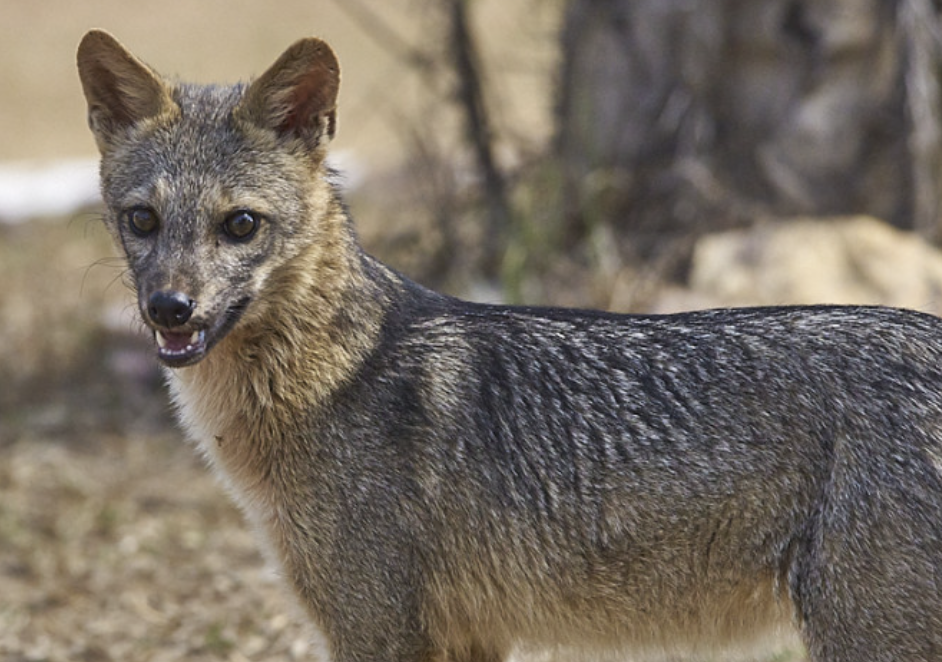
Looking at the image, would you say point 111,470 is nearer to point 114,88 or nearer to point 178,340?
point 114,88

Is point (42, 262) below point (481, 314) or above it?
below

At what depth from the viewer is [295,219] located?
15.7 feet

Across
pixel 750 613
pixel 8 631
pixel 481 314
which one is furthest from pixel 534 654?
pixel 8 631

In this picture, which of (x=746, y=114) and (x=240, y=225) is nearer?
(x=240, y=225)

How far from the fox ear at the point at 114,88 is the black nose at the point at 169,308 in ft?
2.91

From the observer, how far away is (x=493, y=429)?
480cm

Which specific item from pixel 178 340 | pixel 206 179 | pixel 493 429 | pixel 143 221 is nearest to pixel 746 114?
pixel 493 429

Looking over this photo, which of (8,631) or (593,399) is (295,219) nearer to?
(593,399)

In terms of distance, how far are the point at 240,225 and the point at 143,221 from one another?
0.36 meters

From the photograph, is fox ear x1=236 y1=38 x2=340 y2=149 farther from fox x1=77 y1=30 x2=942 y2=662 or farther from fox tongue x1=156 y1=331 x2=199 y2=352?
fox tongue x1=156 y1=331 x2=199 y2=352

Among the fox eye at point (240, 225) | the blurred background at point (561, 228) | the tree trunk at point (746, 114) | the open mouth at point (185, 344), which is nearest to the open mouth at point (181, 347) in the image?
the open mouth at point (185, 344)

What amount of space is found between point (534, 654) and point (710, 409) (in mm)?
1307

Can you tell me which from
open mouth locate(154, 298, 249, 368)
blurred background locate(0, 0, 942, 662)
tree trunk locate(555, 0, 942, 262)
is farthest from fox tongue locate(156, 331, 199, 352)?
tree trunk locate(555, 0, 942, 262)

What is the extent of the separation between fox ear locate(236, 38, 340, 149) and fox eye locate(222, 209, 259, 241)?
1.33ft
